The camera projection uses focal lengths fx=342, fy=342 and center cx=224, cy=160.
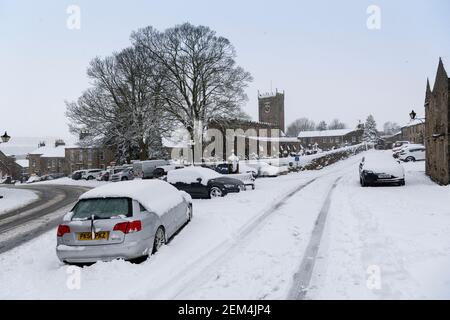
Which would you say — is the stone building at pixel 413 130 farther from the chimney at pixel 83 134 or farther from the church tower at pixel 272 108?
the chimney at pixel 83 134

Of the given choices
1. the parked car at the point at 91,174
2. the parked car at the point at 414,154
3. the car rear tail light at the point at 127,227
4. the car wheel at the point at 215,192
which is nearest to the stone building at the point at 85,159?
the parked car at the point at 91,174

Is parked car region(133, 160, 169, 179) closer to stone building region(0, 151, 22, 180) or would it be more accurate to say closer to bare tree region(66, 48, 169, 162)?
bare tree region(66, 48, 169, 162)

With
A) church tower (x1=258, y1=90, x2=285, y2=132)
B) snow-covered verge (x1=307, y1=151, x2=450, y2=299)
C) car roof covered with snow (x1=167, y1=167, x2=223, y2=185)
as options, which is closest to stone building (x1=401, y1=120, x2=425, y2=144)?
church tower (x1=258, y1=90, x2=285, y2=132)

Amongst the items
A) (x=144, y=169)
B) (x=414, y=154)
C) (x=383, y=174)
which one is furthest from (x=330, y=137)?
(x=383, y=174)

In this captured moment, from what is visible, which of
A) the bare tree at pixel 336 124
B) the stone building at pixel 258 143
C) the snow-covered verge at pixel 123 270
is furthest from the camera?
the bare tree at pixel 336 124

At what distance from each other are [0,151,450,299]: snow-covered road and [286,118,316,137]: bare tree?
163 m

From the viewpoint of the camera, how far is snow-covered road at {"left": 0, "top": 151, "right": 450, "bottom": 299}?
5.32 meters

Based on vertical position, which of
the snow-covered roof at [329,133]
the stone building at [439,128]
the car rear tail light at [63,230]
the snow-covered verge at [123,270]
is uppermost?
the snow-covered roof at [329,133]

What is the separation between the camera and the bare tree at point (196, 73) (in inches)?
1310

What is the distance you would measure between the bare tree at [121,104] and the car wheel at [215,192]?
19294mm

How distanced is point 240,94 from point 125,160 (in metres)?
19.1

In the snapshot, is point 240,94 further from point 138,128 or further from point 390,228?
point 390,228

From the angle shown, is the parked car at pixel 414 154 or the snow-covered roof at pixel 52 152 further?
the snow-covered roof at pixel 52 152
